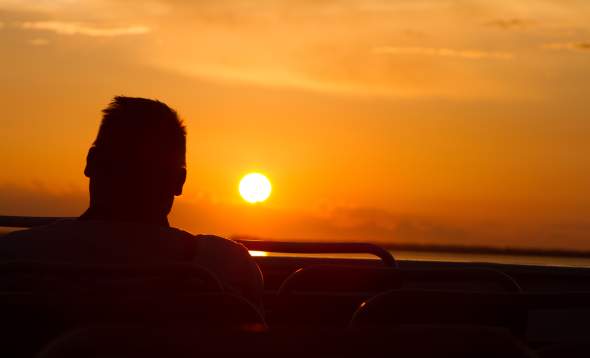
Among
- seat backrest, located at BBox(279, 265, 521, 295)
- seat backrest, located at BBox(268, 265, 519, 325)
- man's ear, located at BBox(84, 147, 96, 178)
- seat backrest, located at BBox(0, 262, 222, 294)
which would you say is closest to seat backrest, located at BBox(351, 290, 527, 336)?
seat backrest, located at BBox(0, 262, 222, 294)

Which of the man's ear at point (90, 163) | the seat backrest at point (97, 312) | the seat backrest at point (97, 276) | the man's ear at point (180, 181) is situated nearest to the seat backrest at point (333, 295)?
the man's ear at point (180, 181)

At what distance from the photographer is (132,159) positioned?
329cm

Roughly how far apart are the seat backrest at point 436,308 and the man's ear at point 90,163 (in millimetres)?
1424

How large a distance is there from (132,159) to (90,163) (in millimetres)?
146

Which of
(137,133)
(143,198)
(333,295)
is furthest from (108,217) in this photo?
(333,295)

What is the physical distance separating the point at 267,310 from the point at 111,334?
2455 mm

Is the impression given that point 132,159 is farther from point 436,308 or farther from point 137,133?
point 436,308

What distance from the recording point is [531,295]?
2.50 m

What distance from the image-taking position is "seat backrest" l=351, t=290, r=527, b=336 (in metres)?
2.07

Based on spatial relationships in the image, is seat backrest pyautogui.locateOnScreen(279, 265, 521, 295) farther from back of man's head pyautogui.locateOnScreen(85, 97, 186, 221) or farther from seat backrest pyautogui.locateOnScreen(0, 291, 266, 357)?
seat backrest pyautogui.locateOnScreen(0, 291, 266, 357)

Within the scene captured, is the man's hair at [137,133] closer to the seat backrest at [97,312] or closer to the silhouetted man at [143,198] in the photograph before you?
the silhouetted man at [143,198]

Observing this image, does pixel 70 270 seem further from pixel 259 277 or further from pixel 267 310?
pixel 267 310

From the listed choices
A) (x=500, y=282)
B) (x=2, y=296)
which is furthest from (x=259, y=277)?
(x=2, y=296)

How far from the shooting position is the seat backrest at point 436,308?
6.78 ft
